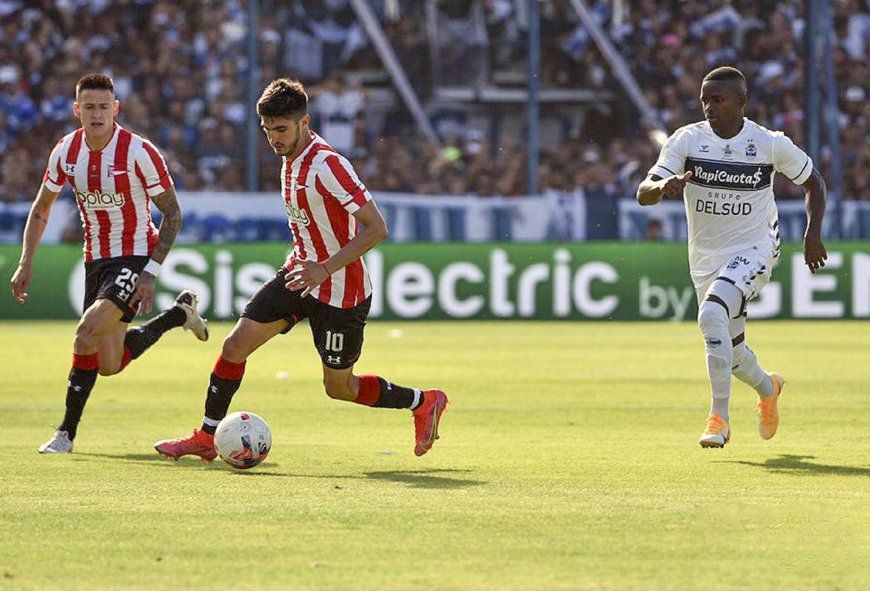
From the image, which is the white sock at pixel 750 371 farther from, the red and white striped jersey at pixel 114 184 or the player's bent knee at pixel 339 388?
the red and white striped jersey at pixel 114 184

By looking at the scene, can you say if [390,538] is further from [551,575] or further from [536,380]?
[536,380]

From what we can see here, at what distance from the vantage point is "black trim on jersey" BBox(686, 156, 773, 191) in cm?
948

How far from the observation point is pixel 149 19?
2627 centimetres

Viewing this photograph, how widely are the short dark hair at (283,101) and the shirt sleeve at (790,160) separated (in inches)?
110

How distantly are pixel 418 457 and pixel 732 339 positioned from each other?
6.31 ft

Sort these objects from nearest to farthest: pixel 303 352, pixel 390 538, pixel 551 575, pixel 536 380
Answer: pixel 551 575 → pixel 390 538 → pixel 536 380 → pixel 303 352

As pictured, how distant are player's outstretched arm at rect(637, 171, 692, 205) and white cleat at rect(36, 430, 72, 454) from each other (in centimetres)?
337

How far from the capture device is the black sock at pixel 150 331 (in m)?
11.0

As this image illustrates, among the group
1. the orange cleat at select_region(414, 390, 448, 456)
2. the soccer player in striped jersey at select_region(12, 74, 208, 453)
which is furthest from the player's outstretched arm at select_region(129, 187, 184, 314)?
the orange cleat at select_region(414, 390, 448, 456)

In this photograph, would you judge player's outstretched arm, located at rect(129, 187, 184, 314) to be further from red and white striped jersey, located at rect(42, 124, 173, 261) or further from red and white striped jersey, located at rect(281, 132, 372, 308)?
red and white striped jersey, located at rect(281, 132, 372, 308)

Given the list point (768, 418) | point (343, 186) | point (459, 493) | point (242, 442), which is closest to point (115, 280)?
point (242, 442)

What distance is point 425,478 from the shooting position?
324 inches

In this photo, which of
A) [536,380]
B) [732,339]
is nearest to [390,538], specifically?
[732,339]

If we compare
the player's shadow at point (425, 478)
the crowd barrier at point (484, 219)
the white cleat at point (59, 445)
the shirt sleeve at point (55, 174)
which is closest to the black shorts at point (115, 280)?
the shirt sleeve at point (55, 174)
